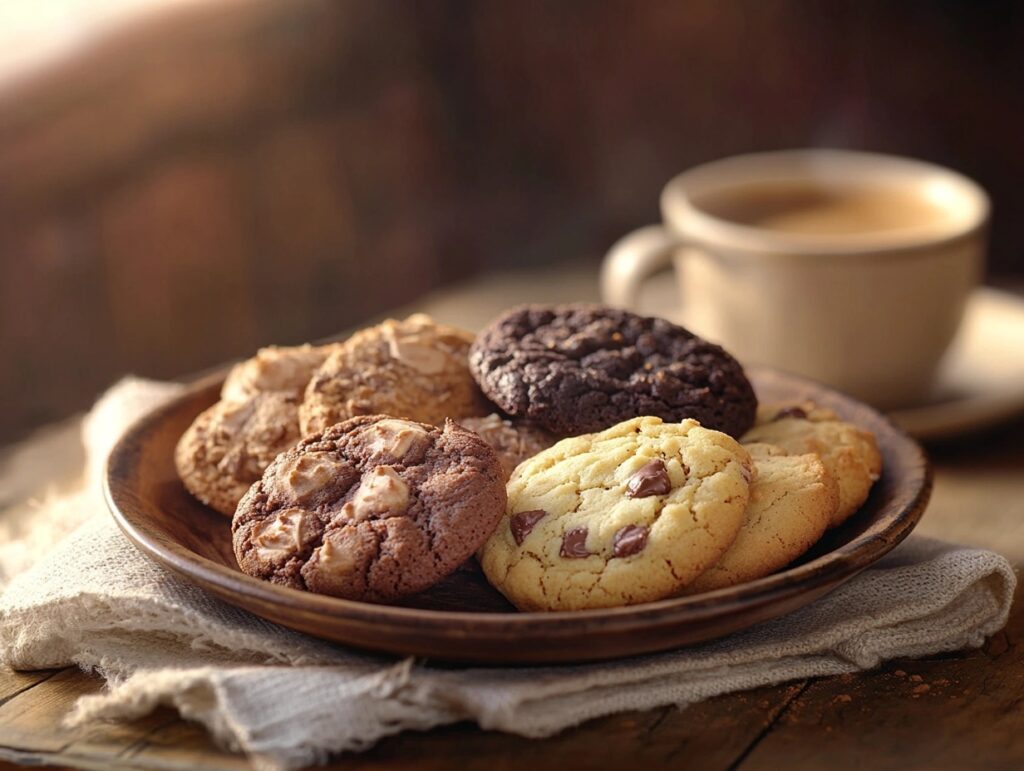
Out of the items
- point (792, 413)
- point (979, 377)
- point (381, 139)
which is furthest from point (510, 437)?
point (381, 139)

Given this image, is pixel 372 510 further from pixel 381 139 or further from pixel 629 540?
pixel 381 139

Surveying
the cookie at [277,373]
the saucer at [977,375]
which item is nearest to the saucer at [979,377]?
the saucer at [977,375]

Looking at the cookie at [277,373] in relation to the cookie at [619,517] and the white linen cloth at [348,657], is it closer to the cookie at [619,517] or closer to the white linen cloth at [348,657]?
the white linen cloth at [348,657]

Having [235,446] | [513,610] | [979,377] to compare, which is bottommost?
[979,377]

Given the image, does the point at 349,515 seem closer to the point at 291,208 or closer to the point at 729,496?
the point at 729,496

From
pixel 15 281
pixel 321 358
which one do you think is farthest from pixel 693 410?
pixel 15 281
